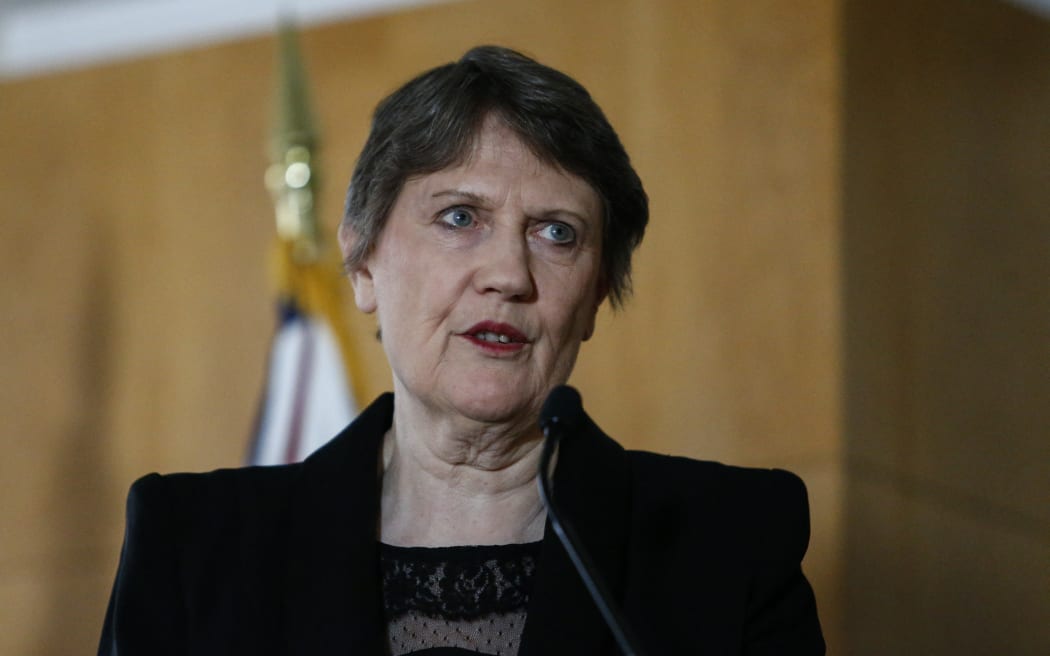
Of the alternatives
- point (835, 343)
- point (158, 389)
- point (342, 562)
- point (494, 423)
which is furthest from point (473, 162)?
point (158, 389)

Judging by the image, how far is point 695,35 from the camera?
183 inches

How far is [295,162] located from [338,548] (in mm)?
2450

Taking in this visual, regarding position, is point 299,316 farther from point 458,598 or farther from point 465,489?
point 458,598

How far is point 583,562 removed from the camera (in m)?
1.86

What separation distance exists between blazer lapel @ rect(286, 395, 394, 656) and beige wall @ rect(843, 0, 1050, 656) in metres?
1.92

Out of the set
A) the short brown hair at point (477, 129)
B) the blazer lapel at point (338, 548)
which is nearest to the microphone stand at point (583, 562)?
the blazer lapel at point (338, 548)

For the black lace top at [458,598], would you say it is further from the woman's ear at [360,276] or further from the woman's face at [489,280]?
the woman's ear at [360,276]

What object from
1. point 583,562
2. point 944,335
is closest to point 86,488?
point 944,335

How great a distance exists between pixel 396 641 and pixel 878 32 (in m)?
2.70

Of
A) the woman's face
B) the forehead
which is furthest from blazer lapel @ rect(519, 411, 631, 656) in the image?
the forehead

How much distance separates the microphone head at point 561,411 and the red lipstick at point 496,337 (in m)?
0.38

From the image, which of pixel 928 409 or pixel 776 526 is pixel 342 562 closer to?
pixel 776 526

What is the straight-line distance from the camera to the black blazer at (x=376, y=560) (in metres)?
2.32

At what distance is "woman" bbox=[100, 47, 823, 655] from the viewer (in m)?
2.35
